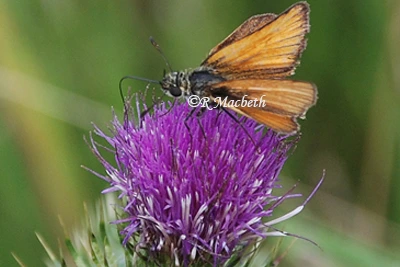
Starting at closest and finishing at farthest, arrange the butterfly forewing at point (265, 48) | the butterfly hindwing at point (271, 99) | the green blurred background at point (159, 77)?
the butterfly hindwing at point (271, 99), the butterfly forewing at point (265, 48), the green blurred background at point (159, 77)

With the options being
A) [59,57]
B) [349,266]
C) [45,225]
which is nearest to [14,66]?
[59,57]

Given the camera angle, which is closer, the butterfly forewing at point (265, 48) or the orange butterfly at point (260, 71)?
the orange butterfly at point (260, 71)

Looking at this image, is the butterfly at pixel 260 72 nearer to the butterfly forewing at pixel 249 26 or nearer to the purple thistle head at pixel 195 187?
the butterfly forewing at pixel 249 26

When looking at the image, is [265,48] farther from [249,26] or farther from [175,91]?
[175,91]

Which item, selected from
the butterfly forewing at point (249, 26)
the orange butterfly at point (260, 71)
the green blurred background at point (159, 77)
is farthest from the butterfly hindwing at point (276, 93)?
the green blurred background at point (159, 77)

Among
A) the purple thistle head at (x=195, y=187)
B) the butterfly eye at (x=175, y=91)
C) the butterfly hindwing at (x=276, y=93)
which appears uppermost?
the butterfly eye at (x=175, y=91)

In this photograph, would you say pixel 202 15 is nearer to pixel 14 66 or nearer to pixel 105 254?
pixel 14 66

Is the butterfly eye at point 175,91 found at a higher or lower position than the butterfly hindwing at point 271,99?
higher

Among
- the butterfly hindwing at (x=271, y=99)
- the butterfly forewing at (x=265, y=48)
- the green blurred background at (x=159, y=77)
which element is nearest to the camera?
the butterfly hindwing at (x=271, y=99)

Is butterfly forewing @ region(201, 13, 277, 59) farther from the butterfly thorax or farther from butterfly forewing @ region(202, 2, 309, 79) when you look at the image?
the butterfly thorax
